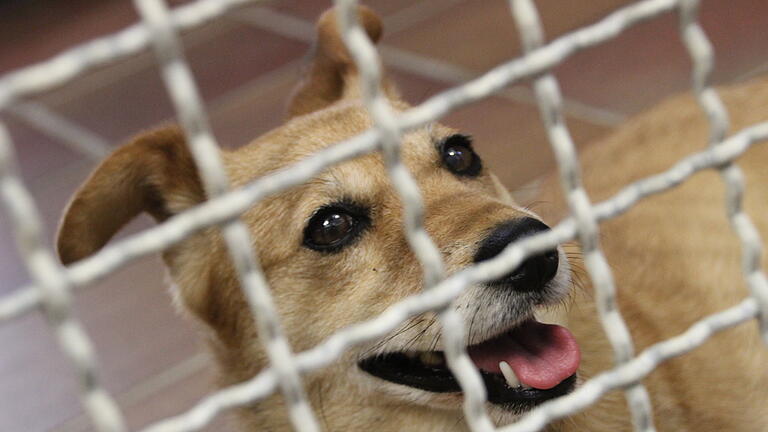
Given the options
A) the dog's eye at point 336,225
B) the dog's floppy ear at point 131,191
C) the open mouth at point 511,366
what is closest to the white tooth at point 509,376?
the open mouth at point 511,366

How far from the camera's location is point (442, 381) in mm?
1365

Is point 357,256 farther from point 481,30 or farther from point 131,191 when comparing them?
point 481,30

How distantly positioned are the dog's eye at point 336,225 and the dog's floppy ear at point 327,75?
0.44 meters

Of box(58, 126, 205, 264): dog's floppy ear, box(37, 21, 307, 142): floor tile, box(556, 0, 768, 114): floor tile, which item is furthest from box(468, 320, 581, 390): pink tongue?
box(37, 21, 307, 142): floor tile

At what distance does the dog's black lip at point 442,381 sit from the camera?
4.14 feet

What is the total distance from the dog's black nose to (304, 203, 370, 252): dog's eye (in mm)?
277

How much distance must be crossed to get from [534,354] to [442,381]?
0.46ft

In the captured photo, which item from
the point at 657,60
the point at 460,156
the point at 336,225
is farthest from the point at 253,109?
the point at 336,225

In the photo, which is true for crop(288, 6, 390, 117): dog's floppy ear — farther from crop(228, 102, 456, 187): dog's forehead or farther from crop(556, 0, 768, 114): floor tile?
crop(556, 0, 768, 114): floor tile

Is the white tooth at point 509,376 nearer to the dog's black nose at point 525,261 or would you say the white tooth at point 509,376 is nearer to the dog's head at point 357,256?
the dog's head at point 357,256

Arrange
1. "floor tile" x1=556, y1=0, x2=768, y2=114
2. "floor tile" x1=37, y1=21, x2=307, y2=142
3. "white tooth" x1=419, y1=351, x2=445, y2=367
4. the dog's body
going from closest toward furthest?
"white tooth" x1=419, y1=351, x2=445, y2=367, the dog's body, "floor tile" x1=556, y1=0, x2=768, y2=114, "floor tile" x1=37, y1=21, x2=307, y2=142

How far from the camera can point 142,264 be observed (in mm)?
2725

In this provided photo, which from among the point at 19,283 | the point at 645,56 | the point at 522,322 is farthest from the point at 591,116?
the point at 19,283

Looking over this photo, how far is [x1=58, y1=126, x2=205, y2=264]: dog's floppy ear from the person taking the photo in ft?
4.38
